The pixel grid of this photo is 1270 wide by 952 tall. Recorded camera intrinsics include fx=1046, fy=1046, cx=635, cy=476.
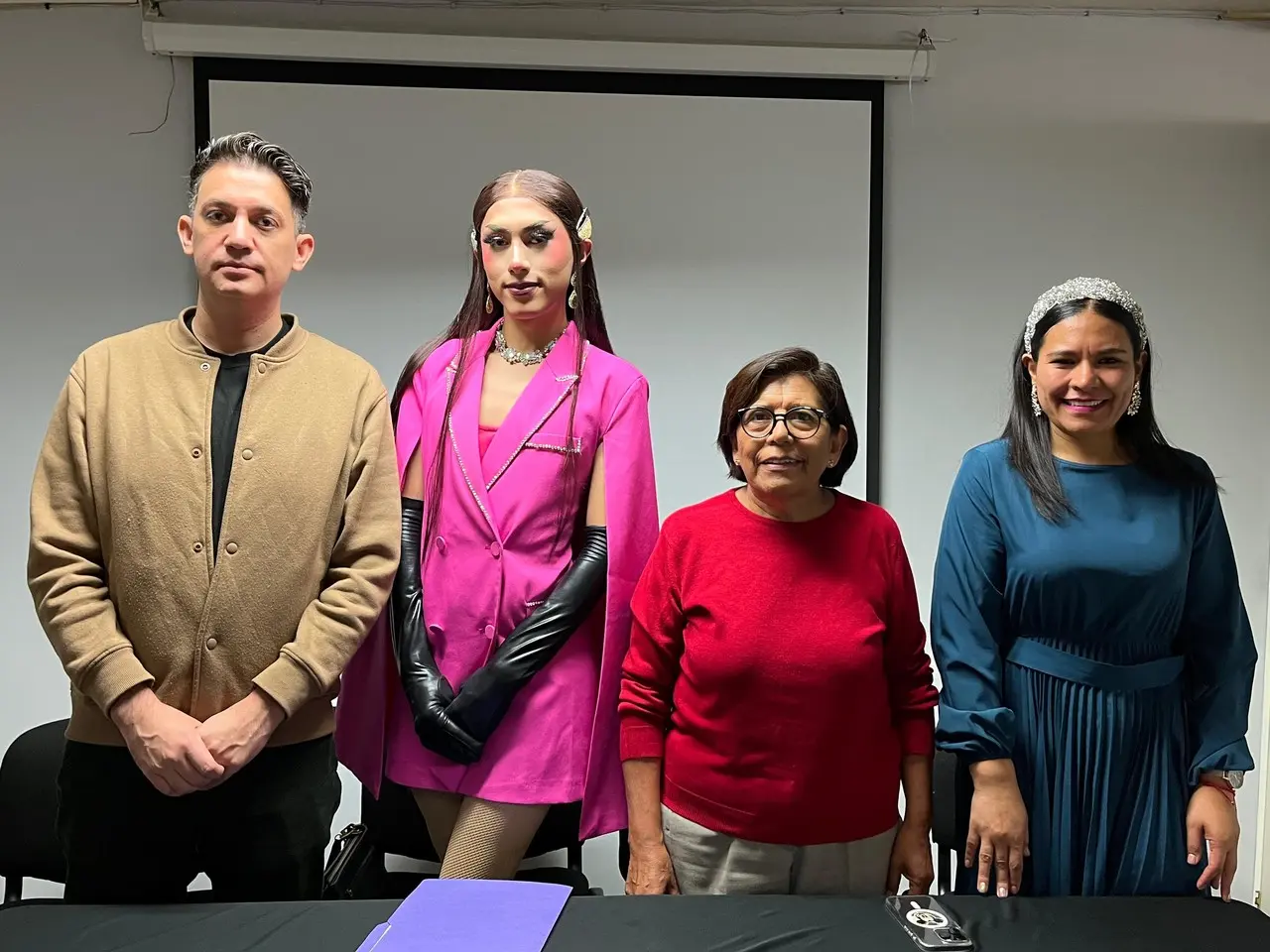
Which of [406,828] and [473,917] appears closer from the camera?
[473,917]

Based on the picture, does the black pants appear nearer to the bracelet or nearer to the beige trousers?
the beige trousers

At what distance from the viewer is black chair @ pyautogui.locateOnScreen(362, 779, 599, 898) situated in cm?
200

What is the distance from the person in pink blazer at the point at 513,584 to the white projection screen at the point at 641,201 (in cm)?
111

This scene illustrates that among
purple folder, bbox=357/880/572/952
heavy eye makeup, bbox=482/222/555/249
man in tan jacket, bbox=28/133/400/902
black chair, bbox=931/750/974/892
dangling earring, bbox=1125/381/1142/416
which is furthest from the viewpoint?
black chair, bbox=931/750/974/892

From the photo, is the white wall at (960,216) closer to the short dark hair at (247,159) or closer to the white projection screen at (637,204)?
the white projection screen at (637,204)

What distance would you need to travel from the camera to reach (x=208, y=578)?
1489mm

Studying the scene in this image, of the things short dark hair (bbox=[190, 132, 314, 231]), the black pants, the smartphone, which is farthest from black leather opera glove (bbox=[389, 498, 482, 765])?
the smartphone

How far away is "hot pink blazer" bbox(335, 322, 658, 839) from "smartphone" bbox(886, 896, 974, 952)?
0.52 metres

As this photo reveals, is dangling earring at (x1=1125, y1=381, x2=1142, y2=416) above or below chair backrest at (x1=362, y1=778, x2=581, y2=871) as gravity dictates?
above

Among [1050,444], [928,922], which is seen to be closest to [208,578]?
[928,922]

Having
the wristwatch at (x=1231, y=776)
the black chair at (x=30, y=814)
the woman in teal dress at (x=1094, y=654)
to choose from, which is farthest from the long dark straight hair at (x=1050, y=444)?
the black chair at (x=30, y=814)

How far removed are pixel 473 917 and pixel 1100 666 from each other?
95cm

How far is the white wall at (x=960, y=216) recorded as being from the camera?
109 inches

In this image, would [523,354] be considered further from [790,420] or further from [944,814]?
[944,814]
